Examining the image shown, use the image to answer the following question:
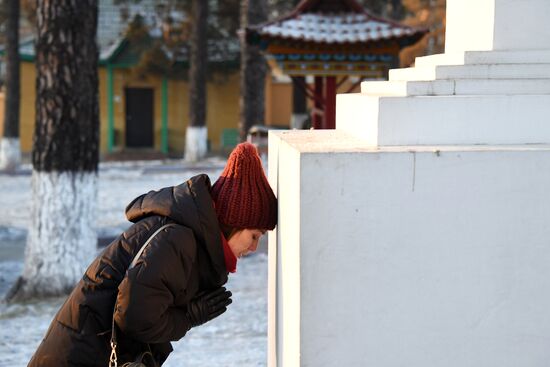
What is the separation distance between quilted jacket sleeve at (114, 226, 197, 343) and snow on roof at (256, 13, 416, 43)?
7325 millimetres

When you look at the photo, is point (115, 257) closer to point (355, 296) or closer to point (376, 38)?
point (355, 296)

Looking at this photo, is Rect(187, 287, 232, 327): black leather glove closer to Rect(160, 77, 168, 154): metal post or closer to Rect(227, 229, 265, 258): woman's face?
Rect(227, 229, 265, 258): woman's face

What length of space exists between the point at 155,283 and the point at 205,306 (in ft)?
1.04

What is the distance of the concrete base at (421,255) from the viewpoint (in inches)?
84.7

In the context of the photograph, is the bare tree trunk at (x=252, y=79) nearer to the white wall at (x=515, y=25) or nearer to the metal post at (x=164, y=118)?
the white wall at (x=515, y=25)

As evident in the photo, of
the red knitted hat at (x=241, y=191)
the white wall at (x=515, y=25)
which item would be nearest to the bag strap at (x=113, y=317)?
the red knitted hat at (x=241, y=191)

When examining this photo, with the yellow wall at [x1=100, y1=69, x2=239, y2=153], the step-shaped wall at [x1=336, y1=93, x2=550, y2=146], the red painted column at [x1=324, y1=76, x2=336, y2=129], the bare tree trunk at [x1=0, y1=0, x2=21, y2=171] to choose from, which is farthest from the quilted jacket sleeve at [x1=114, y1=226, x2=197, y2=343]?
the yellow wall at [x1=100, y1=69, x2=239, y2=153]

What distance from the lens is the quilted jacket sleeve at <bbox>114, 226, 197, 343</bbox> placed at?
2.29 metres

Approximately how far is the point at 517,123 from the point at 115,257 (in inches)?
49.9

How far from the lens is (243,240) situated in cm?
257

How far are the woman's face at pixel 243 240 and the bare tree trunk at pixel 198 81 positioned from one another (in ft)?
59.9

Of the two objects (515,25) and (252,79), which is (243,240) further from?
(252,79)

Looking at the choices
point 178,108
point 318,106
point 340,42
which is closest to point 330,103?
point 318,106

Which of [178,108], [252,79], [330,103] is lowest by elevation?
[178,108]
